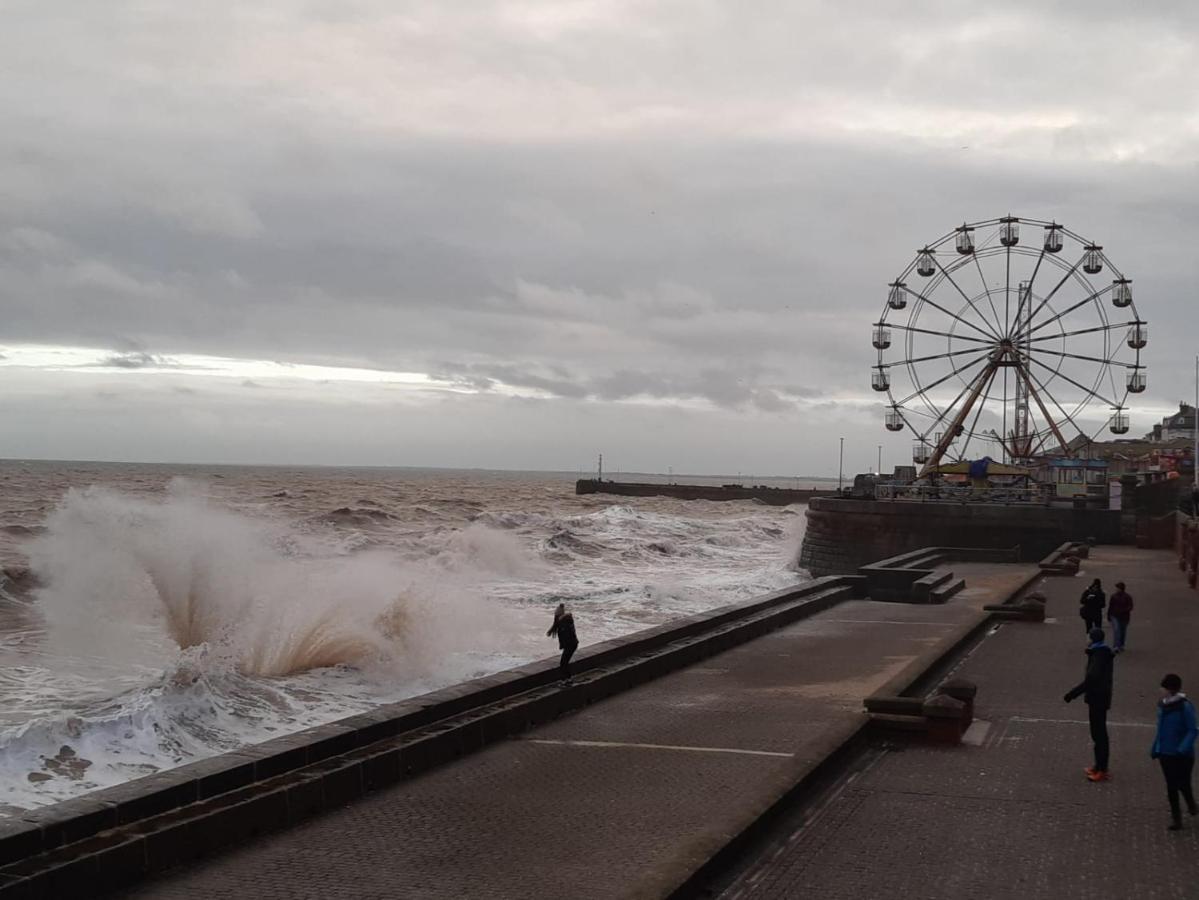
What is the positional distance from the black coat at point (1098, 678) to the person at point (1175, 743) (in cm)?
135

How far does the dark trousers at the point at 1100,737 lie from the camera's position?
9609 mm

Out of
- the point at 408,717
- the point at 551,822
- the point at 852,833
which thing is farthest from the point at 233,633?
the point at 852,833

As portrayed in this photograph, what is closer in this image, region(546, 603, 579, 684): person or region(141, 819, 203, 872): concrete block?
region(141, 819, 203, 872): concrete block

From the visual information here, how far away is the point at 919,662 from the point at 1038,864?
7047mm

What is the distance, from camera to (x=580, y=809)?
8.73 metres

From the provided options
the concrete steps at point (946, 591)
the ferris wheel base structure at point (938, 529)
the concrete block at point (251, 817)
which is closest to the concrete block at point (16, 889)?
the concrete block at point (251, 817)

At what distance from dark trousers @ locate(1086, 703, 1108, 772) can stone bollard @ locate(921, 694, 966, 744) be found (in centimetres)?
141

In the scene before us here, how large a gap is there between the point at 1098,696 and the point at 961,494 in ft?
127

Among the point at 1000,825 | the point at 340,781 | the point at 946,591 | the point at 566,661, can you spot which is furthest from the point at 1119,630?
the point at 340,781

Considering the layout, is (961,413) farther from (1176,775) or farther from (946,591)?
(1176,775)

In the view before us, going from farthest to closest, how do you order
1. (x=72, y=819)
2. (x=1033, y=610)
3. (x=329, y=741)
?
(x=1033, y=610) < (x=329, y=741) < (x=72, y=819)

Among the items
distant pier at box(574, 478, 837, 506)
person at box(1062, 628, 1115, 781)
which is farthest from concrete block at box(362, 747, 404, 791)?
distant pier at box(574, 478, 837, 506)

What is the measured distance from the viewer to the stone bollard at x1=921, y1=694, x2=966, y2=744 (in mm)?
10875

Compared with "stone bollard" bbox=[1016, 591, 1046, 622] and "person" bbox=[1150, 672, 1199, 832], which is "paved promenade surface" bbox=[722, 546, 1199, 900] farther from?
"stone bollard" bbox=[1016, 591, 1046, 622]
